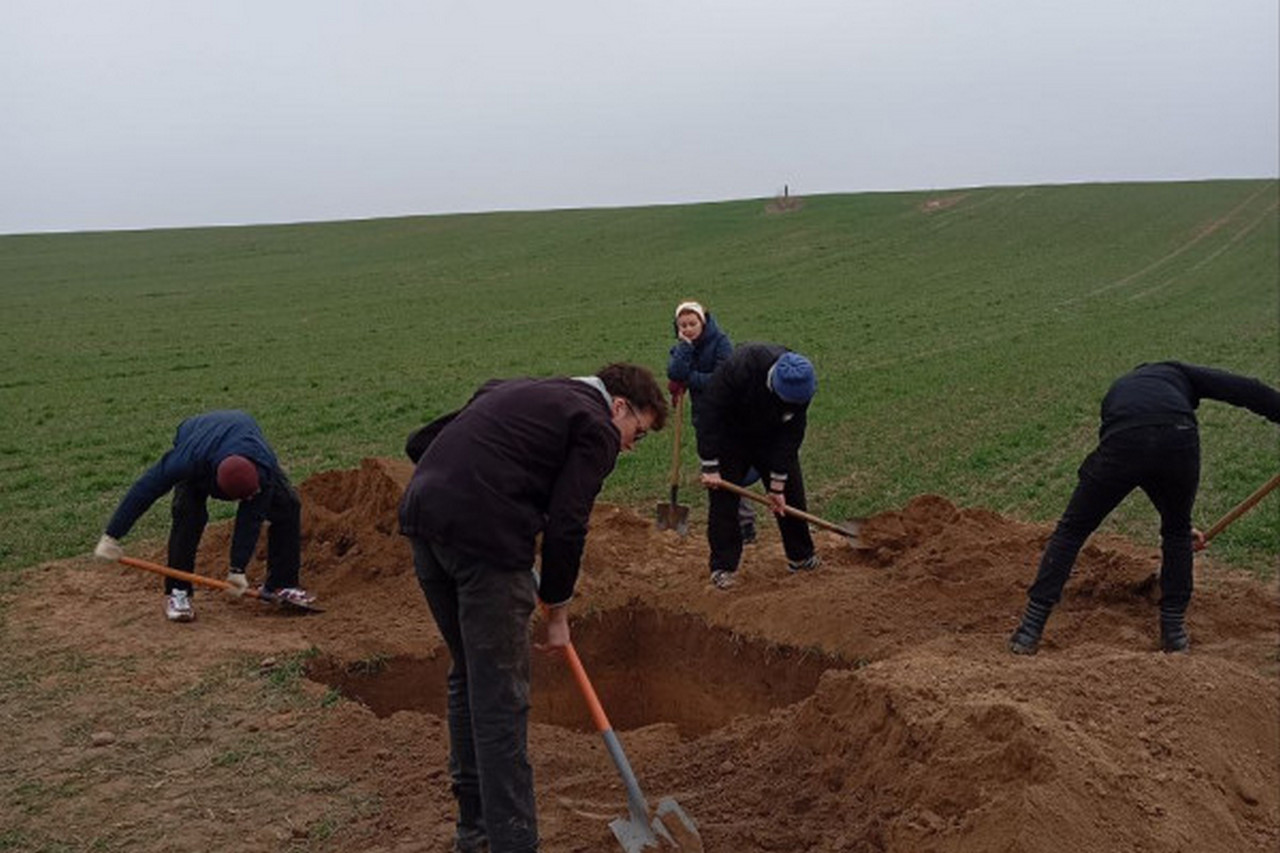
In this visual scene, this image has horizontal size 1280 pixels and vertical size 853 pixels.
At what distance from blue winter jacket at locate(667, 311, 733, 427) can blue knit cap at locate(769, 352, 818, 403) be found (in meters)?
1.28

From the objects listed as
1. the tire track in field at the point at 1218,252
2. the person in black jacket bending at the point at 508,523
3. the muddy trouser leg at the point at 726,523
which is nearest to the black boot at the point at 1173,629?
the muddy trouser leg at the point at 726,523

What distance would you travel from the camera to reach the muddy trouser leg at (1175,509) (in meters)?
5.84

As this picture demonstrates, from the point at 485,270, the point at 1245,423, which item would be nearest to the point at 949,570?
the point at 1245,423

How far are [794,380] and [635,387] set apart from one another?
9.47ft

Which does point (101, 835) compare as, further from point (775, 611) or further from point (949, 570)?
point (949, 570)

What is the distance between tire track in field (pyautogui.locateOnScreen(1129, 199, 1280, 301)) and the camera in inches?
1230

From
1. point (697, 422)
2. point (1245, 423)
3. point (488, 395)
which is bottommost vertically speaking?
point (1245, 423)

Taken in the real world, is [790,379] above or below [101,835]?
above

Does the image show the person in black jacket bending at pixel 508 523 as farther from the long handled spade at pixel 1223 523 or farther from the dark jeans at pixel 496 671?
the long handled spade at pixel 1223 523

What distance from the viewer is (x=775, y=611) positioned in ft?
23.6

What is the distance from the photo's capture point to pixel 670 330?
25.7 metres

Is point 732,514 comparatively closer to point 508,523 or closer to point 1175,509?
point 1175,509

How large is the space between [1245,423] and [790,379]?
8114 mm

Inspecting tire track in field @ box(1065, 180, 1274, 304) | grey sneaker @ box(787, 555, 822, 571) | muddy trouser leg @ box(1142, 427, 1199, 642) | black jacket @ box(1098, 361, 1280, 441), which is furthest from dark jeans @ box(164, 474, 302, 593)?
tire track in field @ box(1065, 180, 1274, 304)
